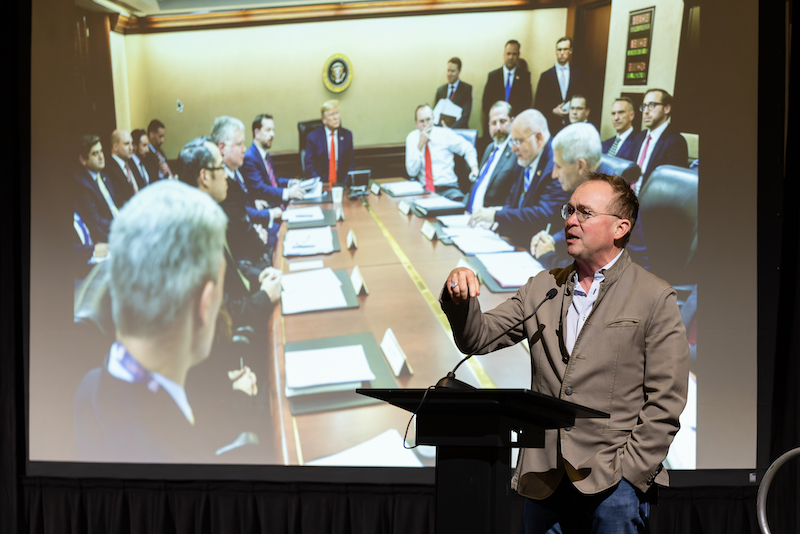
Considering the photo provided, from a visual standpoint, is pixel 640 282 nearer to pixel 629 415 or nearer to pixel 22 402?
pixel 629 415

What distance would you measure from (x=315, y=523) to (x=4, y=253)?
219 cm

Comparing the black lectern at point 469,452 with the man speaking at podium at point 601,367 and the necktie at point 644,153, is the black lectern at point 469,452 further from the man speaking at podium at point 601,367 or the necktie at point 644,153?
the necktie at point 644,153

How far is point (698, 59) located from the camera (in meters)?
3.35

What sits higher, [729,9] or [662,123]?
[729,9]

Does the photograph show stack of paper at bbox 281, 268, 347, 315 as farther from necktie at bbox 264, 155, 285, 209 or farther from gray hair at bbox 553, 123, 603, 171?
gray hair at bbox 553, 123, 603, 171

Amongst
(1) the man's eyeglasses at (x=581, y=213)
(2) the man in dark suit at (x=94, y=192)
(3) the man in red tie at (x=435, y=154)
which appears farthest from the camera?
(2) the man in dark suit at (x=94, y=192)

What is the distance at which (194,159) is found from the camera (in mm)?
3584

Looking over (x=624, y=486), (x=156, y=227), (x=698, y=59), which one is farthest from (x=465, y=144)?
(x=624, y=486)

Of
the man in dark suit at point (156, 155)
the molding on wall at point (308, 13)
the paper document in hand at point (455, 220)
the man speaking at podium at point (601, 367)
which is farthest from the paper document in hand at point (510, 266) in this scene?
the man speaking at podium at point (601, 367)

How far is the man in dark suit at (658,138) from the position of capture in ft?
11.0

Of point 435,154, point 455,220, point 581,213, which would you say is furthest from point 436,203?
point 581,213

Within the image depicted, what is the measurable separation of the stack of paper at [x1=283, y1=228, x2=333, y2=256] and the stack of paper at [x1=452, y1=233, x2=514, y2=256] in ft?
2.14

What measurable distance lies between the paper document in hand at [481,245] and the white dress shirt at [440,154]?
300 millimetres

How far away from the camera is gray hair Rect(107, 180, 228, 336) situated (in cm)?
355
